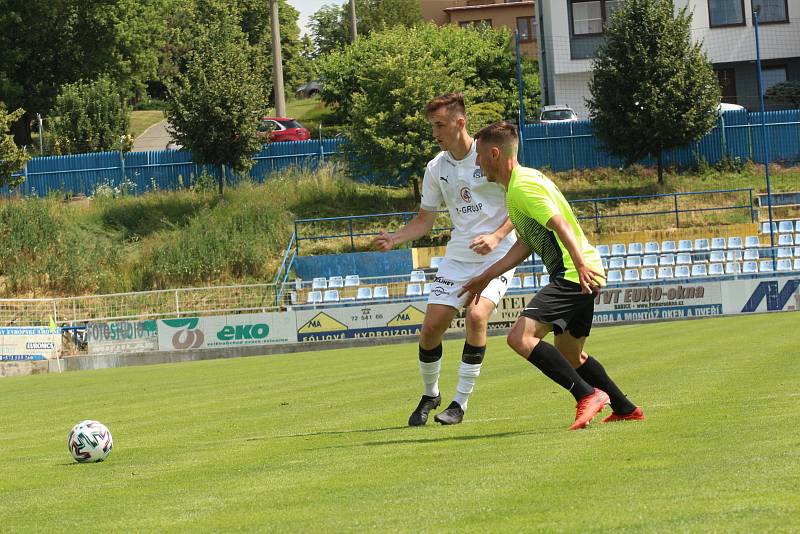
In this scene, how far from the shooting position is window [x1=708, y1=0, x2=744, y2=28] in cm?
5178

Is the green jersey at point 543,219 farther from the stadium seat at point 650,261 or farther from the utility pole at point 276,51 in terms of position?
the utility pole at point 276,51

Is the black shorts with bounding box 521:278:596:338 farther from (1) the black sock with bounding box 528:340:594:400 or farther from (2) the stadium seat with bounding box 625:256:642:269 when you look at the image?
(2) the stadium seat with bounding box 625:256:642:269

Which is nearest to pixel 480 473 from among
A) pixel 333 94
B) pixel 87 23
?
pixel 333 94

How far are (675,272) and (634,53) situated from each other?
1195cm

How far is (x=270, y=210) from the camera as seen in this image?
4331 centimetres

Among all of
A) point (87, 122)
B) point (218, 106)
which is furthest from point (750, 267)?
point (87, 122)

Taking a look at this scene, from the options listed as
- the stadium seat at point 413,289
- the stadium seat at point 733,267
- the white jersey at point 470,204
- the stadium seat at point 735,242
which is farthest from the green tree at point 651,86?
the white jersey at point 470,204

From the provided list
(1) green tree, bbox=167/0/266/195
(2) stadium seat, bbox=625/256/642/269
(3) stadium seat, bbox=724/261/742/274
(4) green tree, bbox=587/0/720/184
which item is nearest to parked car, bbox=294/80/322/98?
(1) green tree, bbox=167/0/266/195

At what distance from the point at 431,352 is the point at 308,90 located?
8385cm

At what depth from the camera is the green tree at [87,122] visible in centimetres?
5288

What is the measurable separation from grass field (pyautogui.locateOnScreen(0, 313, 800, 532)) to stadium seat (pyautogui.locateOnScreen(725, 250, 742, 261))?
2175 cm

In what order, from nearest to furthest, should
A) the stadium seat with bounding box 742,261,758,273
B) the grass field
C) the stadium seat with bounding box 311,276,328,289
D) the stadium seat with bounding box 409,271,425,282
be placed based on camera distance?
the grass field → the stadium seat with bounding box 742,261,758,273 → the stadium seat with bounding box 409,271,425,282 → the stadium seat with bounding box 311,276,328,289

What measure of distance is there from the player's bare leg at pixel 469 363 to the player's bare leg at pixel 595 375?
991 millimetres

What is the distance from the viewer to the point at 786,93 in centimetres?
5038
